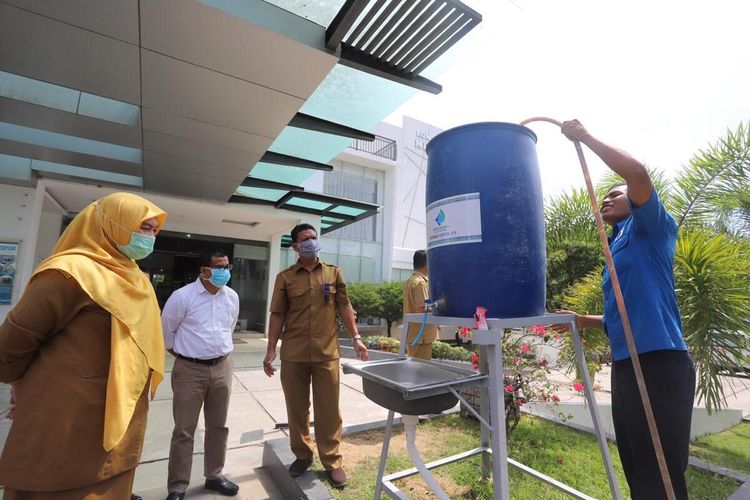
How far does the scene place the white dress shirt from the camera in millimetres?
2607

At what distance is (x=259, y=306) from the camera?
11672 mm

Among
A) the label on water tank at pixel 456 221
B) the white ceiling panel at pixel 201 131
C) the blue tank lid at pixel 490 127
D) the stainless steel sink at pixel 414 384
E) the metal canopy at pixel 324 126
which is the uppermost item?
the metal canopy at pixel 324 126

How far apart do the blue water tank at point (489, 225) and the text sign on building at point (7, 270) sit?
7464mm

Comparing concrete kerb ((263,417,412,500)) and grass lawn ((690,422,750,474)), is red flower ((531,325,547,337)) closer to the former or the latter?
grass lawn ((690,422,750,474))

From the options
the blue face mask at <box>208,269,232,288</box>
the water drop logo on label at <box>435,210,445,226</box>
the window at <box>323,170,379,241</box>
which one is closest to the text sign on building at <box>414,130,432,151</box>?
the window at <box>323,170,379,241</box>

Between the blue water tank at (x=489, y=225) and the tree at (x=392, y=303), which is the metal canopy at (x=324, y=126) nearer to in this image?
the blue water tank at (x=489, y=225)

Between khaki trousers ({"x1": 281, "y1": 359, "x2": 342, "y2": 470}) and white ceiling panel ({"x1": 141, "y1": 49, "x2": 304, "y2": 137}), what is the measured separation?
2756mm

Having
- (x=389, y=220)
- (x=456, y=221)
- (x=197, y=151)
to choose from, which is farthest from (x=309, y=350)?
(x=389, y=220)

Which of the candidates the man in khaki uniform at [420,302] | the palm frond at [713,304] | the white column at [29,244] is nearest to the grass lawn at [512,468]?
the man in khaki uniform at [420,302]

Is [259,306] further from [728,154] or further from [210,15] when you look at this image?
[728,154]

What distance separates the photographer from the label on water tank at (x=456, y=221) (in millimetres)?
1667

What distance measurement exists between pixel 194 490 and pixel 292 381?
3.20 ft

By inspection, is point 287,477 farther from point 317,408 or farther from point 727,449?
point 727,449

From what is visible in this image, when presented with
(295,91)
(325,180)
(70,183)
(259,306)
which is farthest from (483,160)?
(325,180)
